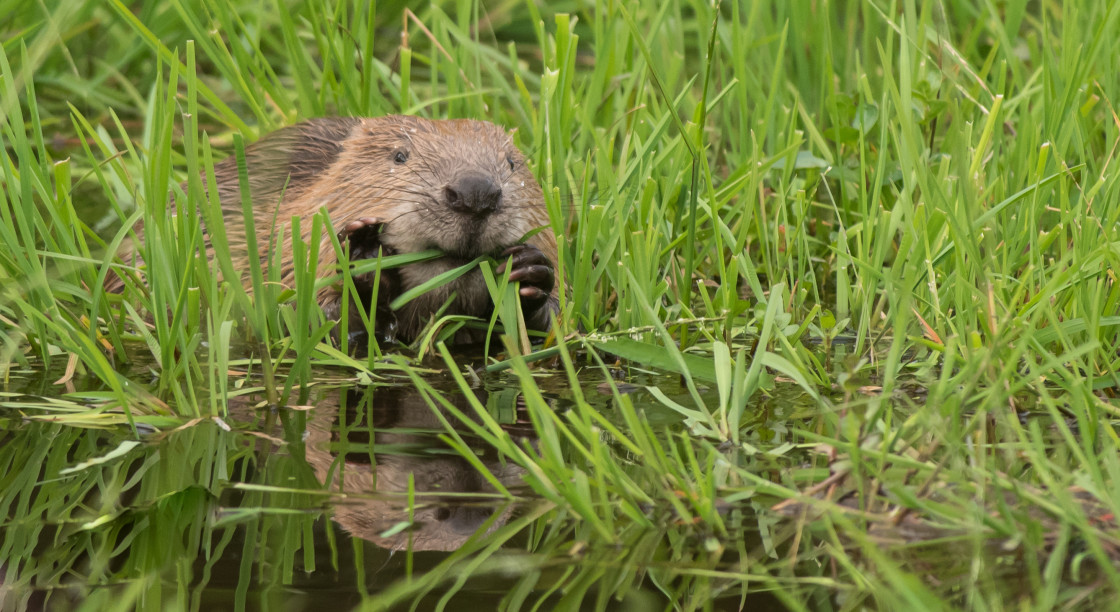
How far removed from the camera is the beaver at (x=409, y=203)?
299cm

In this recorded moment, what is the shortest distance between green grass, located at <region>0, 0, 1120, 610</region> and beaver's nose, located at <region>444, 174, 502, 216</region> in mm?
144

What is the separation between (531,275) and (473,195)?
0.78ft

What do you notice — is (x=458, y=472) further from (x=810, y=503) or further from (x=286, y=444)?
(x=810, y=503)

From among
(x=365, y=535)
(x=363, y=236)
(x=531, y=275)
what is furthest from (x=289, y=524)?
(x=363, y=236)

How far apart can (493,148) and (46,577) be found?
1924 mm

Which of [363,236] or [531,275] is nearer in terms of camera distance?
[531,275]

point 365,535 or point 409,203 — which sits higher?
point 365,535

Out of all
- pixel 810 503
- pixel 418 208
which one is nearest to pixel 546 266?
pixel 418 208

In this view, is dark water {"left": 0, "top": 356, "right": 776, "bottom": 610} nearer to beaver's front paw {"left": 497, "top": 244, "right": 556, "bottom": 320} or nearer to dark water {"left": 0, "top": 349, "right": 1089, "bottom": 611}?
dark water {"left": 0, "top": 349, "right": 1089, "bottom": 611}

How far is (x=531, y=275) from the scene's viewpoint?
2898 millimetres

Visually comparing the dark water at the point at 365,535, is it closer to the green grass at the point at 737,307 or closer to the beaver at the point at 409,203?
the green grass at the point at 737,307

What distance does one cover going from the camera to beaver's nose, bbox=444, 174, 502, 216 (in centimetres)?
296

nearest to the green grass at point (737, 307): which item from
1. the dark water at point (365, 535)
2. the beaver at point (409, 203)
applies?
the dark water at point (365, 535)

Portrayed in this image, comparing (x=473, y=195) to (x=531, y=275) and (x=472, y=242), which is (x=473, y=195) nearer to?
(x=472, y=242)
